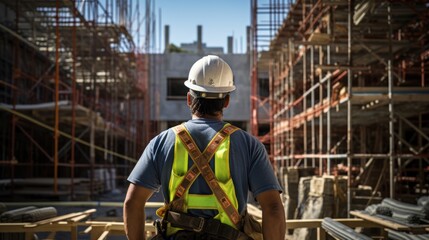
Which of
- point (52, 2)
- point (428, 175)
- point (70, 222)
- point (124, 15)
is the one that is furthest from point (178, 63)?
point (70, 222)

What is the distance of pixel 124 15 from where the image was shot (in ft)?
63.4

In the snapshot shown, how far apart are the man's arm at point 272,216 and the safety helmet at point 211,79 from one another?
567 mm

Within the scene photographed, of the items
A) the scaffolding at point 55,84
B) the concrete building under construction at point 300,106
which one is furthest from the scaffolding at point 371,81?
the scaffolding at point 55,84

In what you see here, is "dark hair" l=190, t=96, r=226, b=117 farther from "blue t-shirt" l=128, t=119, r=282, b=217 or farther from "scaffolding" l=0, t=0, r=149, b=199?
"scaffolding" l=0, t=0, r=149, b=199

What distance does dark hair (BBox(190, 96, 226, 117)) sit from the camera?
254 centimetres

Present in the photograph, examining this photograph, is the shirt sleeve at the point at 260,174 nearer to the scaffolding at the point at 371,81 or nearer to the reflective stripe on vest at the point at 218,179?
the reflective stripe on vest at the point at 218,179

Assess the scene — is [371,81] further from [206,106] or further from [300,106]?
[206,106]

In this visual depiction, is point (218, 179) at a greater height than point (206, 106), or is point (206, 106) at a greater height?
point (206, 106)

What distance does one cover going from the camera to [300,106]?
19766mm

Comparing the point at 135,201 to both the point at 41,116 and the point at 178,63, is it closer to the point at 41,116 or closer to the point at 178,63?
the point at 41,116

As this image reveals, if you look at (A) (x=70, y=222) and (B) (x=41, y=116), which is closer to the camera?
(A) (x=70, y=222)

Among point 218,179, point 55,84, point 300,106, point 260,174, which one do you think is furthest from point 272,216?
point 300,106

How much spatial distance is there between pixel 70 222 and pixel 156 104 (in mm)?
26072

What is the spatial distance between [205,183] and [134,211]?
15.2 inches
